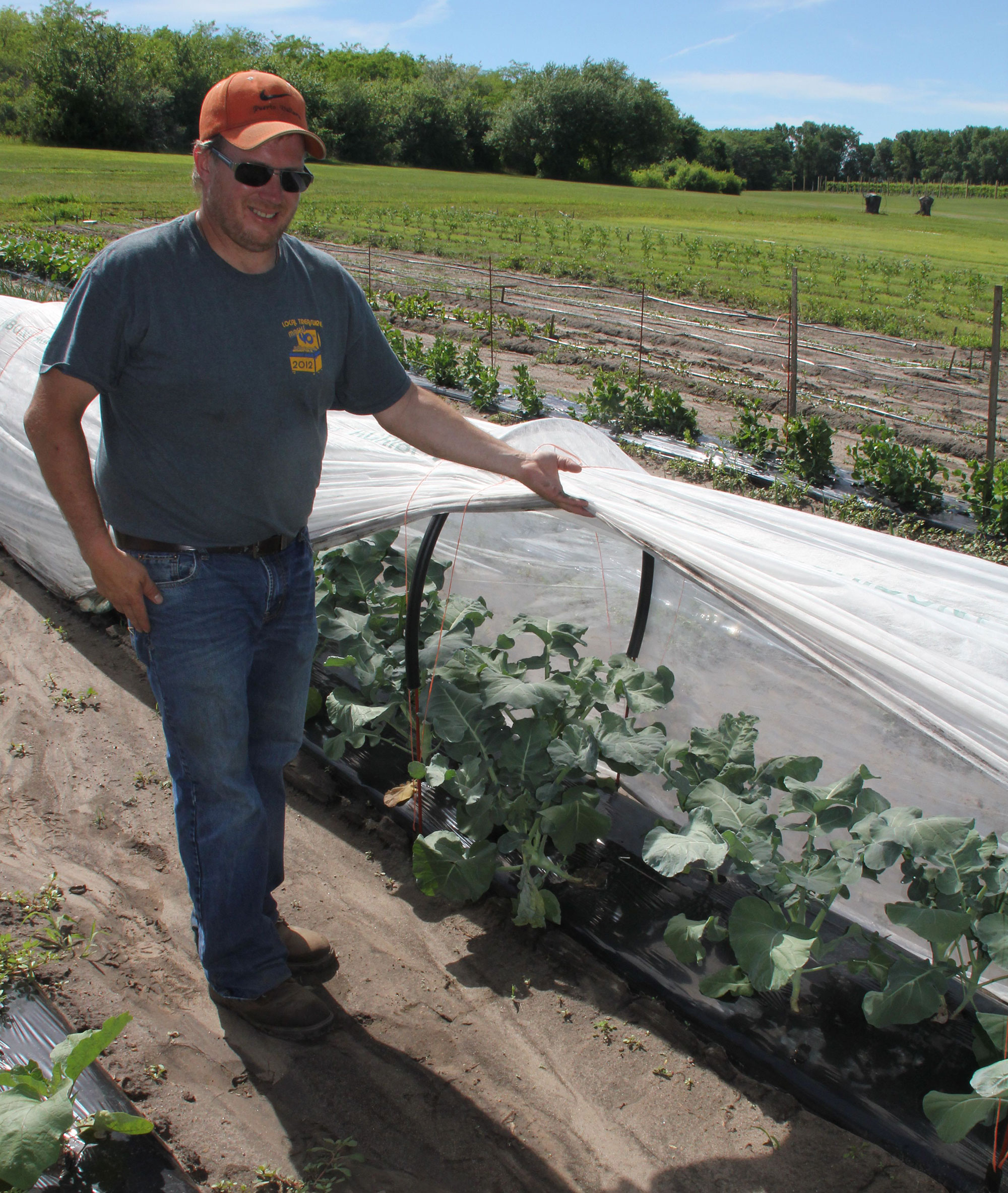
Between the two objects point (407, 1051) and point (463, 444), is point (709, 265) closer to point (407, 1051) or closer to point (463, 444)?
point (463, 444)

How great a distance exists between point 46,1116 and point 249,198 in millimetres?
1635

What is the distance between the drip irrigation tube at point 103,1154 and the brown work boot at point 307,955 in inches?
19.1

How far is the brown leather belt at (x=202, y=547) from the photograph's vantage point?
1883 millimetres

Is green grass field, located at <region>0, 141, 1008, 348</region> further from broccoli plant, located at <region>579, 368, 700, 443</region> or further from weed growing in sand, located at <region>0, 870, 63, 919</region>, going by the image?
weed growing in sand, located at <region>0, 870, 63, 919</region>

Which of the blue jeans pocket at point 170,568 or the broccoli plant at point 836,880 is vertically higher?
the blue jeans pocket at point 170,568

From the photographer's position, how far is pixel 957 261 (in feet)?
72.6

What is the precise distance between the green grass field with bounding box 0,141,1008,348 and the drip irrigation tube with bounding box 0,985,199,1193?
41.9 feet

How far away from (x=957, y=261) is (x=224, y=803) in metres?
24.5

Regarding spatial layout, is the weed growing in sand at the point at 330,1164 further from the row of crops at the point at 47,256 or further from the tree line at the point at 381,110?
the tree line at the point at 381,110

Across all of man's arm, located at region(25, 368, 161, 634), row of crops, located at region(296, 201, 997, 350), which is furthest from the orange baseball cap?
row of crops, located at region(296, 201, 997, 350)

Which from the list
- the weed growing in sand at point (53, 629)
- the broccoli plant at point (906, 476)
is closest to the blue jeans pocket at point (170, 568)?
the weed growing in sand at point (53, 629)

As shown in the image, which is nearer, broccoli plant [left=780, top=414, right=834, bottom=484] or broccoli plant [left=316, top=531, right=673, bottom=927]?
broccoli plant [left=316, top=531, right=673, bottom=927]

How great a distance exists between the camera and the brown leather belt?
6.18 ft

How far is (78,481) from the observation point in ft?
5.78
